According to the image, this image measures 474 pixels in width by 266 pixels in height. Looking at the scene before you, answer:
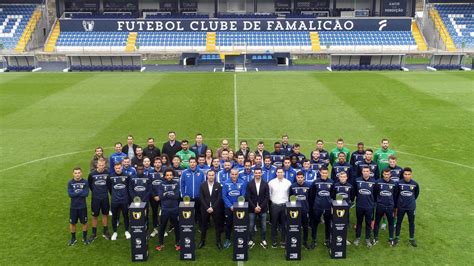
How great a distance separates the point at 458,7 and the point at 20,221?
5309cm

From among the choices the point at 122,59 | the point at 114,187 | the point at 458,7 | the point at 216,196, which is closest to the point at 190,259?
the point at 216,196

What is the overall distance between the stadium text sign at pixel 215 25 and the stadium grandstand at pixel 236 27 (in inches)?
4.0

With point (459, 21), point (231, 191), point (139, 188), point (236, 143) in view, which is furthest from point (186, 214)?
point (459, 21)

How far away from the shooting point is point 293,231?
9.38m

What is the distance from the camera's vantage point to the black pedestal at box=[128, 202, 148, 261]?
362 inches

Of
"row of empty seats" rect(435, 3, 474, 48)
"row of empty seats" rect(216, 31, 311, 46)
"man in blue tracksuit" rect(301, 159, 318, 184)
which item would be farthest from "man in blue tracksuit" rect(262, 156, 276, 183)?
"row of empty seats" rect(435, 3, 474, 48)

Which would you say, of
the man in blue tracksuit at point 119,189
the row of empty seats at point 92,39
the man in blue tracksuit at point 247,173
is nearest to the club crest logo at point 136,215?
the man in blue tracksuit at point 119,189

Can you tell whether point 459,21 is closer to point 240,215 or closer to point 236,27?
point 236,27

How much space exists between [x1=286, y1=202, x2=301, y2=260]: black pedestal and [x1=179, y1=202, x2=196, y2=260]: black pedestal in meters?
1.98

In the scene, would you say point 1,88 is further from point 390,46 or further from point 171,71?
point 390,46

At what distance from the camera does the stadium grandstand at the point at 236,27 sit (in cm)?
4575

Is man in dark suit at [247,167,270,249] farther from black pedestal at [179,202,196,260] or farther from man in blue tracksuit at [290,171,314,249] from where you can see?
black pedestal at [179,202,196,260]

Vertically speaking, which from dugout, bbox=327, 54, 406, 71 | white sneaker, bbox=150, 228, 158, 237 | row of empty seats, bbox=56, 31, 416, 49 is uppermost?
row of empty seats, bbox=56, 31, 416, 49

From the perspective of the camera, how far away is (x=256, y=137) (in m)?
18.3
